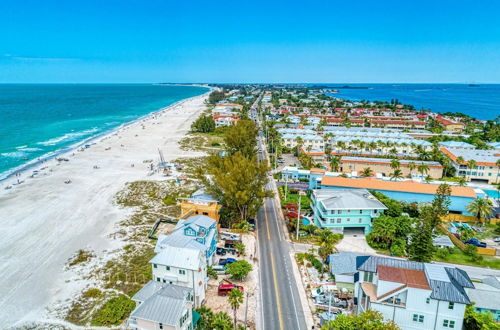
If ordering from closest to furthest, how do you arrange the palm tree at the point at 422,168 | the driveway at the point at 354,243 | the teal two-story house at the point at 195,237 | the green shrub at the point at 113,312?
the green shrub at the point at 113,312 < the teal two-story house at the point at 195,237 < the driveway at the point at 354,243 < the palm tree at the point at 422,168

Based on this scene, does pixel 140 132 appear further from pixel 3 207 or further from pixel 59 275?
pixel 59 275

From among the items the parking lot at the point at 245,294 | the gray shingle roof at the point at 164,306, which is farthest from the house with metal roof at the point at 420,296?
the gray shingle roof at the point at 164,306

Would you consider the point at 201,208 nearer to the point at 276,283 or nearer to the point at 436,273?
the point at 276,283

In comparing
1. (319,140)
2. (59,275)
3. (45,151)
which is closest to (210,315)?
(59,275)

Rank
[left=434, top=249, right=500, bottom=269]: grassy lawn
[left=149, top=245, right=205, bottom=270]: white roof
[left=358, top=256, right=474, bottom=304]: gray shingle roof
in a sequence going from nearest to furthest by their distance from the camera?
[left=358, top=256, right=474, bottom=304]: gray shingle roof
[left=149, top=245, right=205, bottom=270]: white roof
[left=434, top=249, right=500, bottom=269]: grassy lawn

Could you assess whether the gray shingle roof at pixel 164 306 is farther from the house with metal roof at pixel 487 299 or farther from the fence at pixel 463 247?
the fence at pixel 463 247

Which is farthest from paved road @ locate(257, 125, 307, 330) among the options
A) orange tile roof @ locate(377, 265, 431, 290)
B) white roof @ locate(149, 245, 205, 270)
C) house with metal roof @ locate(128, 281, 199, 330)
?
orange tile roof @ locate(377, 265, 431, 290)

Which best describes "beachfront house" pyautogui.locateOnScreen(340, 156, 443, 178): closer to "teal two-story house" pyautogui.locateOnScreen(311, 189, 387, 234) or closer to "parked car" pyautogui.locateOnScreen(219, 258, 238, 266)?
"teal two-story house" pyautogui.locateOnScreen(311, 189, 387, 234)
